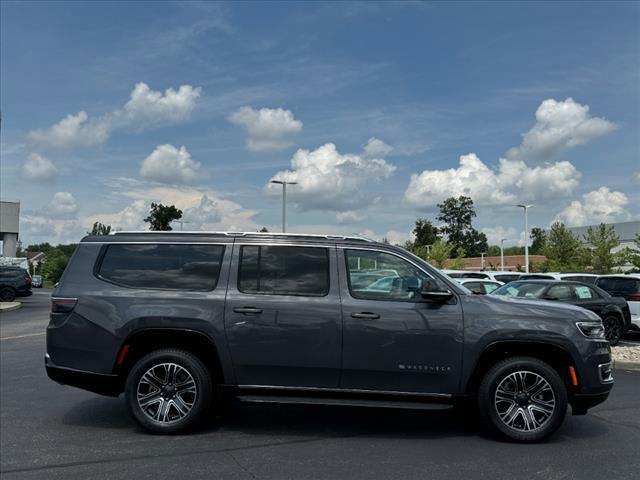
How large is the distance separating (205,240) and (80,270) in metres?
1.28

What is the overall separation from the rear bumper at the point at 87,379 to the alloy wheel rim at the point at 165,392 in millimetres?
309

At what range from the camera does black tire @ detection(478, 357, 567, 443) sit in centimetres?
571

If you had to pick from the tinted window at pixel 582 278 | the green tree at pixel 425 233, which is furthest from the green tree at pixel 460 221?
the tinted window at pixel 582 278

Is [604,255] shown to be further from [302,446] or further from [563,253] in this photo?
[302,446]

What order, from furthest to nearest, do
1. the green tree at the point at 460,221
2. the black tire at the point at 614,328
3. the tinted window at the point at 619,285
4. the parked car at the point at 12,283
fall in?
the green tree at the point at 460,221, the parked car at the point at 12,283, the tinted window at the point at 619,285, the black tire at the point at 614,328

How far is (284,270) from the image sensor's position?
19.8 ft

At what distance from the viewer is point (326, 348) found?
18.9 feet

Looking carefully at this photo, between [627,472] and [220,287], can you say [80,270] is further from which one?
[627,472]

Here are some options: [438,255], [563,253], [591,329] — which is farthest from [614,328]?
[438,255]

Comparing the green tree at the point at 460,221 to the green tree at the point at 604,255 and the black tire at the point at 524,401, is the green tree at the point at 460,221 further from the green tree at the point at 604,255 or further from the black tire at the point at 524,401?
the black tire at the point at 524,401

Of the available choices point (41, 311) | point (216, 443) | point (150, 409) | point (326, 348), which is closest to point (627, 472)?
point (326, 348)

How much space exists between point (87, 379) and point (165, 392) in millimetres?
784

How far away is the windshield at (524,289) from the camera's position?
13.7 metres

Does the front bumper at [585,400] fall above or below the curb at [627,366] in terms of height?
above
